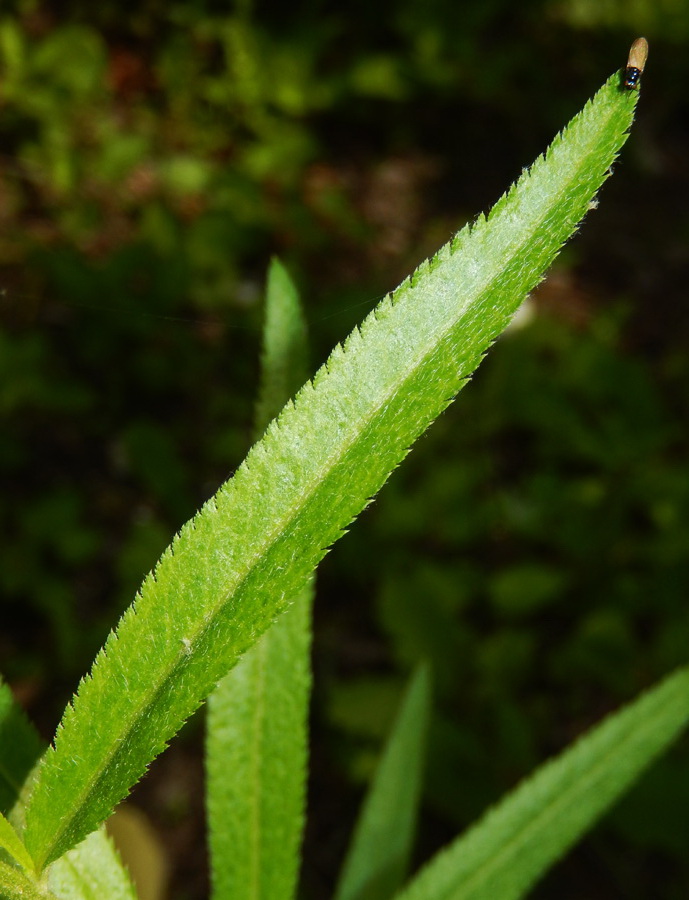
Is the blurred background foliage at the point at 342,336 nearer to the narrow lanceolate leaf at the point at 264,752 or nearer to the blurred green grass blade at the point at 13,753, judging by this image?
the narrow lanceolate leaf at the point at 264,752

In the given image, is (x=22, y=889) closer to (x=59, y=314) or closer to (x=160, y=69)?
(x=59, y=314)

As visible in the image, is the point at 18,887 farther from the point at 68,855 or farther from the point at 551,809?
the point at 551,809

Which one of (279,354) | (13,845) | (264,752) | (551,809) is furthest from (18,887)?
(551,809)

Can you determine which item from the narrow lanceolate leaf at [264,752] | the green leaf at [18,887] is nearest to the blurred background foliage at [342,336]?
the narrow lanceolate leaf at [264,752]

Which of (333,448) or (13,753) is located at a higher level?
(333,448)

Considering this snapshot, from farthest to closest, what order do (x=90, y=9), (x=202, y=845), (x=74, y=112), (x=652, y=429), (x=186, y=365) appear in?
(x=90, y=9) < (x=74, y=112) < (x=186, y=365) < (x=652, y=429) < (x=202, y=845)

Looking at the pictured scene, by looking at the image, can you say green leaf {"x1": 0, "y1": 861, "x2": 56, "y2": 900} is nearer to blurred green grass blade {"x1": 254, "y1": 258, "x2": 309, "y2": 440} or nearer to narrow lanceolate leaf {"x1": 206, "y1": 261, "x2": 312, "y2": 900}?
narrow lanceolate leaf {"x1": 206, "y1": 261, "x2": 312, "y2": 900}

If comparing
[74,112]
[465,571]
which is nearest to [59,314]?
[74,112]
